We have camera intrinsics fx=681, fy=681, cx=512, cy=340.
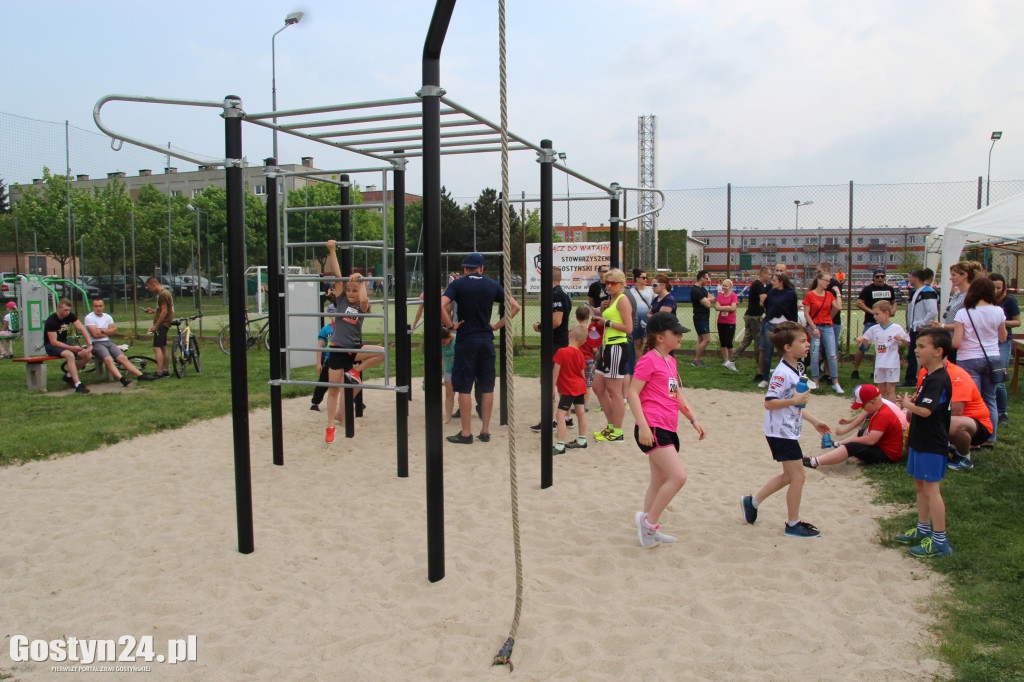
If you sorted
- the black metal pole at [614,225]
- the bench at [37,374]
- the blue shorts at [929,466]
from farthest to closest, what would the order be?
the bench at [37,374] < the black metal pole at [614,225] < the blue shorts at [929,466]

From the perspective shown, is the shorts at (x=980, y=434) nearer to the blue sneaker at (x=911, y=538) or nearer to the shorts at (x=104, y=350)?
the blue sneaker at (x=911, y=538)

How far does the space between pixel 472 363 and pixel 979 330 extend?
440cm

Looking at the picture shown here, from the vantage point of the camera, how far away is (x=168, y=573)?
3777 millimetres

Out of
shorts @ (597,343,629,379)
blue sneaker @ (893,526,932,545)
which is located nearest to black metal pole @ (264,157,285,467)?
shorts @ (597,343,629,379)

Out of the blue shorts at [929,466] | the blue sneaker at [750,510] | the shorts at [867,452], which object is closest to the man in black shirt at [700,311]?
the shorts at [867,452]

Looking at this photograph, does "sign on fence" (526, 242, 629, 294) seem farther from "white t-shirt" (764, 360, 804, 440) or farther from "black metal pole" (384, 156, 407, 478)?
"white t-shirt" (764, 360, 804, 440)

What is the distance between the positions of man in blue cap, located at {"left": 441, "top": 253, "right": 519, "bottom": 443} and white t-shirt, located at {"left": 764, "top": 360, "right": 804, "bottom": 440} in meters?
2.75

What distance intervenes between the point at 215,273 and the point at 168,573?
134 feet

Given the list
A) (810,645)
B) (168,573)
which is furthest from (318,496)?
(810,645)

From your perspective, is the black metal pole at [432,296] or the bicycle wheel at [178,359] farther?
the bicycle wheel at [178,359]

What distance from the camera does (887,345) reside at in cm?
697

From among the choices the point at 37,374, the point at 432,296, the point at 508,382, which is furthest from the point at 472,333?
the point at 37,374

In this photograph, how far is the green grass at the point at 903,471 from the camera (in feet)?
9.87

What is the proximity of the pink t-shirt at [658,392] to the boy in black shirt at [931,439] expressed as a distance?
4.14 ft
